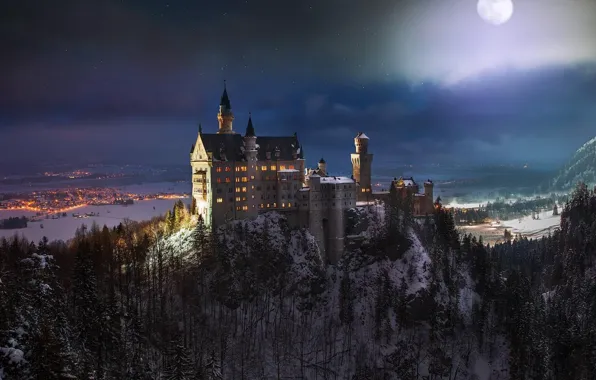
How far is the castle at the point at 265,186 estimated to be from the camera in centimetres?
10900

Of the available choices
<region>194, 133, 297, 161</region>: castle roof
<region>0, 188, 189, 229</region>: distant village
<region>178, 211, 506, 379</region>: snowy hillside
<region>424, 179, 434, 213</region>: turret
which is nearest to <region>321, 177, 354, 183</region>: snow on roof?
<region>194, 133, 297, 161</region>: castle roof

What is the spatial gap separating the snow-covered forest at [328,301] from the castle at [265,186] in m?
3.81

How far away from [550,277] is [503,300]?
51104mm

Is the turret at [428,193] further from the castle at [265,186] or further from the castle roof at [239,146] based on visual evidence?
the castle roof at [239,146]

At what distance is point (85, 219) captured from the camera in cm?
11994

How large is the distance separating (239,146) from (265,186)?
10.8 metres

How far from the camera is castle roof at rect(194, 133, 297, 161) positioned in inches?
4345

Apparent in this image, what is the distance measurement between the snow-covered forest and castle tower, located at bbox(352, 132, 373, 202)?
326 inches

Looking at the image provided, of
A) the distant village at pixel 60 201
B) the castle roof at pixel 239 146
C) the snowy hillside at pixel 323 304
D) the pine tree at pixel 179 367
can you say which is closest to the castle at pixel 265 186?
the castle roof at pixel 239 146

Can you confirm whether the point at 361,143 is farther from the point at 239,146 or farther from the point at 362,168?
the point at 239,146

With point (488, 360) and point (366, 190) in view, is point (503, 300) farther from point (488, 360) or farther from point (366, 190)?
point (366, 190)

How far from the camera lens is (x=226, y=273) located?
100m

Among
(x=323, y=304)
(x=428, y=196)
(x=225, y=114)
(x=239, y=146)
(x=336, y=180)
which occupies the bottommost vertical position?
(x=323, y=304)

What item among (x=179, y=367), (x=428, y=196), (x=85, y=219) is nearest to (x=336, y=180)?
(x=428, y=196)
